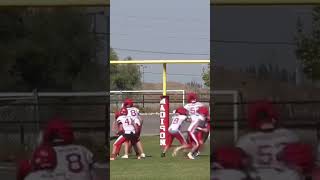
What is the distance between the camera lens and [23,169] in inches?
87.5

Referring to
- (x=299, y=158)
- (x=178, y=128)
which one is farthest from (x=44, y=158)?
(x=178, y=128)

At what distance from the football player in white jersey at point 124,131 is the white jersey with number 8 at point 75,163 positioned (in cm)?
713

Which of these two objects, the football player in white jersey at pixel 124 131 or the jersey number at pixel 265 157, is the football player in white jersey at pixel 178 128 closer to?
the football player in white jersey at pixel 124 131

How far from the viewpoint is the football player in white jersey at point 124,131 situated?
30.8ft

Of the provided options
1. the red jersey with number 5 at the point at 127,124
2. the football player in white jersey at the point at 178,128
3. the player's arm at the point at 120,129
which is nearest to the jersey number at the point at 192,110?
the football player in white jersey at the point at 178,128

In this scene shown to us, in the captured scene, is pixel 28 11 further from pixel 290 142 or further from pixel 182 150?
pixel 182 150

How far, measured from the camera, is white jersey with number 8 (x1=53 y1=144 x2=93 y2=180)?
2174 millimetres

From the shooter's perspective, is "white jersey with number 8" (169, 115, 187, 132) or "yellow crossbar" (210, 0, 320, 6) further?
"white jersey with number 8" (169, 115, 187, 132)

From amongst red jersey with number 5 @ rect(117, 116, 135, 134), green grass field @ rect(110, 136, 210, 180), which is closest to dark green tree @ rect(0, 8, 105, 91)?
green grass field @ rect(110, 136, 210, 180)

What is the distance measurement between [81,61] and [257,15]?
600 mm

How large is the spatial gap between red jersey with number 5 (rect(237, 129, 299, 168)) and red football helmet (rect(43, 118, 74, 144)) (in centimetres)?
57

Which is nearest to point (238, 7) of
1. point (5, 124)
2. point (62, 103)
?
point (62, 103)

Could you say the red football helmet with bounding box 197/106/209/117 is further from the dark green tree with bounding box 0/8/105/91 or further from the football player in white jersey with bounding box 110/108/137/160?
the dark green tree with bounding box 0/8/105/91

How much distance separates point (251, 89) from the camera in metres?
2.18
